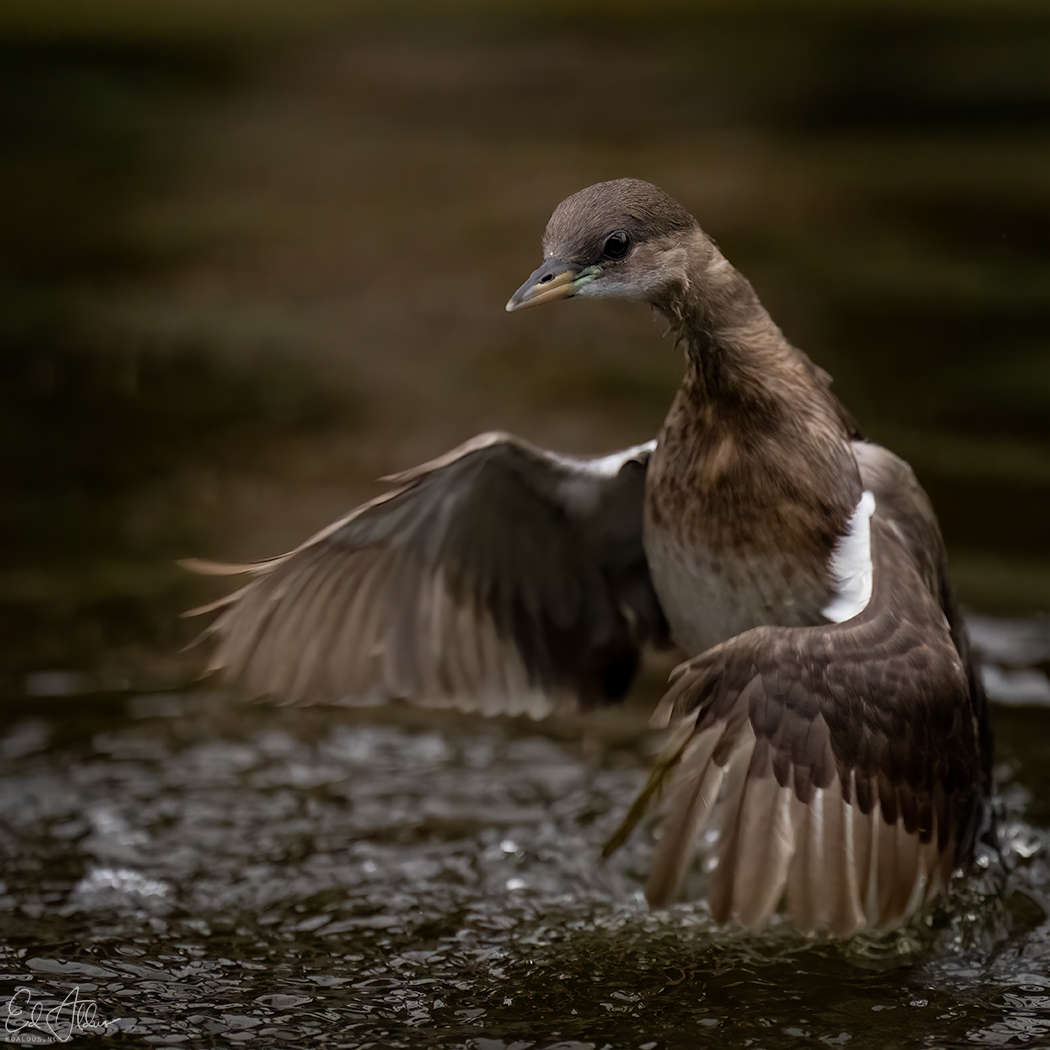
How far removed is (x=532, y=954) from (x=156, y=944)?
108 centimetres

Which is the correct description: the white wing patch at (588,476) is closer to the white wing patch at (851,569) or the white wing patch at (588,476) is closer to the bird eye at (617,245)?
the white wing patch at (851,569)

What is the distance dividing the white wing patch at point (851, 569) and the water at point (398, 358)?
1.09 metres

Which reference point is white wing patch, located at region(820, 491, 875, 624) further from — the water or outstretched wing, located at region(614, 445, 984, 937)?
the water

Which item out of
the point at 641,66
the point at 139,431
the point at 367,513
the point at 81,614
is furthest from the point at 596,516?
the point at 641,66

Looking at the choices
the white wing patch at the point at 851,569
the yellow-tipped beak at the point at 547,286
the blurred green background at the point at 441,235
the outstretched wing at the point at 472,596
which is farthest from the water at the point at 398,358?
the yellow-tipped beak at the point at 547,286

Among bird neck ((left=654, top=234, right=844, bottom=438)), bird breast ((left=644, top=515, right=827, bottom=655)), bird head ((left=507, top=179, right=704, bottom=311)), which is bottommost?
bird breast ((left=644, top=515, right=827, bottom=655))

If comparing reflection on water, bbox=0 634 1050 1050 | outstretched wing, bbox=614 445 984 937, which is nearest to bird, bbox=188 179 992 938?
outstretched wing, bbox=614 445 984 937

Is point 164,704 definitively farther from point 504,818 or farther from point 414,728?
point 504,818

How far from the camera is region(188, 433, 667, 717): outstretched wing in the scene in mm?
4387

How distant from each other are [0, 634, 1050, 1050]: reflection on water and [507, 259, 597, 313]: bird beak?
182 cm

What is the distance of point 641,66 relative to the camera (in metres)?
8.72

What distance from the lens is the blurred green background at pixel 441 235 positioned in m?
7.61

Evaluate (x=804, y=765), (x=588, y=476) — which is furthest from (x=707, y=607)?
(x=804, y=765)

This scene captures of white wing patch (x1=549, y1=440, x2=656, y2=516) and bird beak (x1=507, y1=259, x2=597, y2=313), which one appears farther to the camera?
white wing patch (x1=549, y1=440, x2=656, y2=516)
